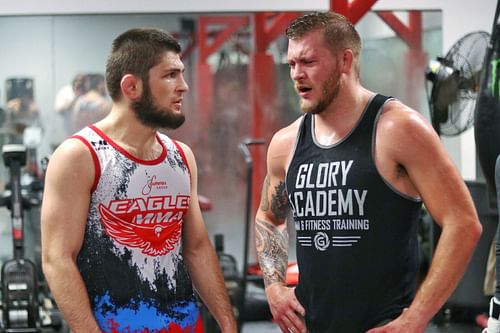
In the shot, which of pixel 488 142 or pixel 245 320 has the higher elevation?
pixel 488 142

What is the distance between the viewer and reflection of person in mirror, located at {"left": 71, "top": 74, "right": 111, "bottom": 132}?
791 centimetres

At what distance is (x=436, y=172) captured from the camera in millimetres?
2744

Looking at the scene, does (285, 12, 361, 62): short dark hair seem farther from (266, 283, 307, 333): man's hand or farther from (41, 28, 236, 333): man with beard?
(266, 283, 307, 333): man's hand

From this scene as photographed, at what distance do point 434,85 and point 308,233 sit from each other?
386 cm

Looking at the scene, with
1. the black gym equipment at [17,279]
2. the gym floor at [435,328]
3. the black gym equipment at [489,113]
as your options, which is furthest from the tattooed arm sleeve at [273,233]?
the gym floor at [435,328]

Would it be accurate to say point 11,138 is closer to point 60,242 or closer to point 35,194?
point 35,194

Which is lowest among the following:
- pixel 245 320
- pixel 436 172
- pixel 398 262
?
pixel 245 320

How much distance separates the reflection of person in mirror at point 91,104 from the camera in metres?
7.91

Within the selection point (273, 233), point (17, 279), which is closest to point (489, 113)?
point (273, 233)

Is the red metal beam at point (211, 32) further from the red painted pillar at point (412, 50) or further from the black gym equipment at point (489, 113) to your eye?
the black gym equipment at point (489, 113)

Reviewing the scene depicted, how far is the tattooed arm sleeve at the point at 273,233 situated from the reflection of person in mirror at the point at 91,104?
4777mm

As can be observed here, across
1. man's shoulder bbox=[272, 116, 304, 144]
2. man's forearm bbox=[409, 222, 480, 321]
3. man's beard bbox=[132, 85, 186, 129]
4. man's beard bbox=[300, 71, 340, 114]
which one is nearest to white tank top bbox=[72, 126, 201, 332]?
man's beard bbox=[132, 85, 186, 129]

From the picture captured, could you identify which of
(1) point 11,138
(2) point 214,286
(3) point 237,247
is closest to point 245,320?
(3) point 237,247

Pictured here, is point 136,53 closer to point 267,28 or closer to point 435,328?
point 435,328
